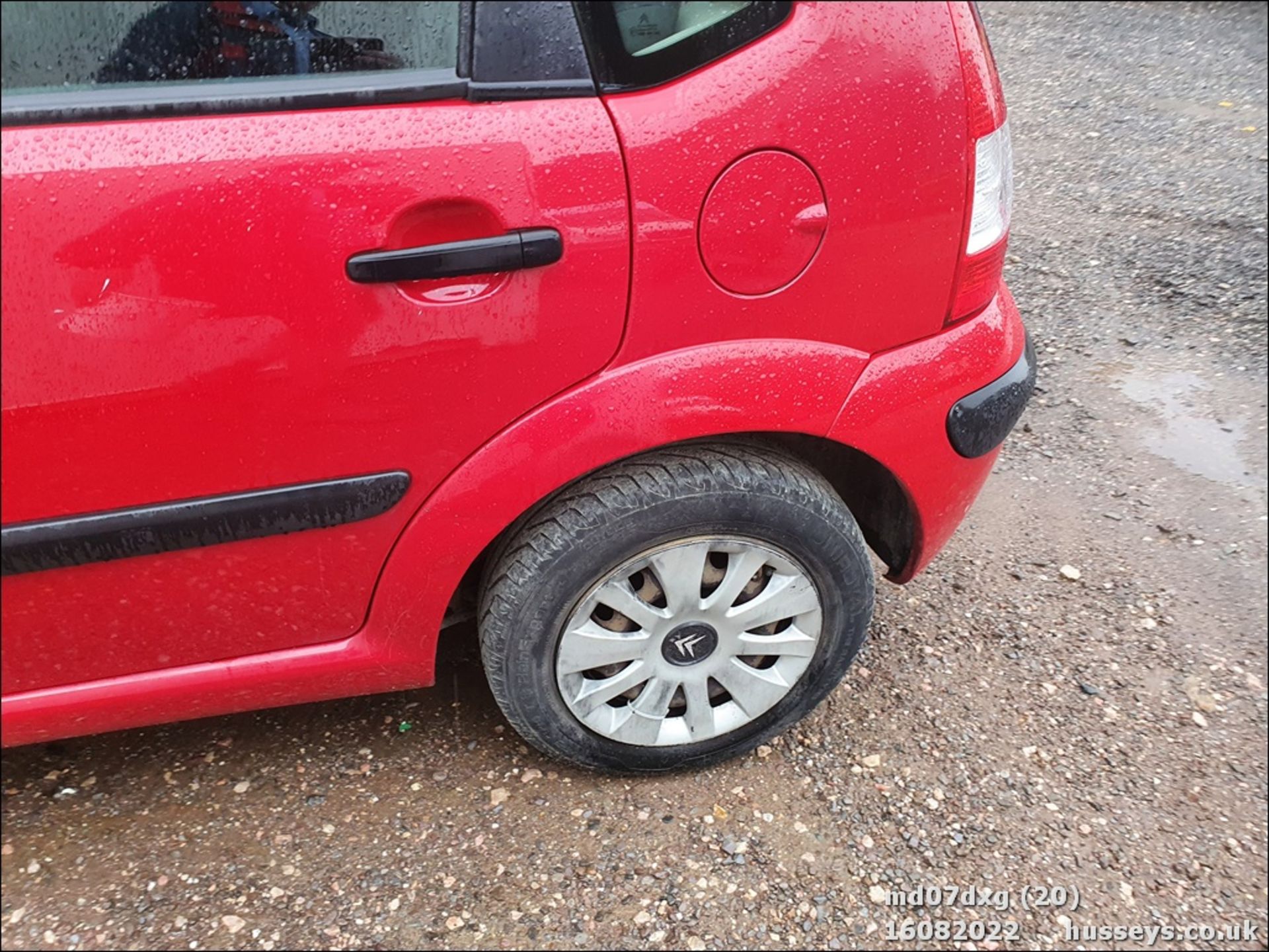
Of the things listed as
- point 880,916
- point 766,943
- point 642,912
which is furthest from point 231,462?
point 880,916

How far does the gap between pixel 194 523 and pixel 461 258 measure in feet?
1.81

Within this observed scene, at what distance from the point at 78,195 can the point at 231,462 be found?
0.39m

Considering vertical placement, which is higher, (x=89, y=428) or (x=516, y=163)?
(x=516, y=163)

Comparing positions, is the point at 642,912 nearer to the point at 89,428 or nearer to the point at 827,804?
the point at 827,804

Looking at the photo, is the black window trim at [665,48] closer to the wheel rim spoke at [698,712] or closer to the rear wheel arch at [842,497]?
the rear wheel arch at [842,497]

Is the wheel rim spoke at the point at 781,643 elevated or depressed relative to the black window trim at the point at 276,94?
depressed

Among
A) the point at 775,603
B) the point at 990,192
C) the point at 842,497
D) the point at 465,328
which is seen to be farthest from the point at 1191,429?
the point at 465,328

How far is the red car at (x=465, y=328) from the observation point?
49.4 inches

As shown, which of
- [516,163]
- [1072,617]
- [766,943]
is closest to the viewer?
[516,163]

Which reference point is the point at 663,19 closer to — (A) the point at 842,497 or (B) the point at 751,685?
(A) the point at 842,497

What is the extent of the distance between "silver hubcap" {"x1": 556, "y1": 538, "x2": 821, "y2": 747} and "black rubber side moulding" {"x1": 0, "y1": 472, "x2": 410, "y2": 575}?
16.6 inches

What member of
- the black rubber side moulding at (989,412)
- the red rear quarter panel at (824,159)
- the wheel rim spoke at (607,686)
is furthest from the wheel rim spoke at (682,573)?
the black rubber side moulding at (989,412)

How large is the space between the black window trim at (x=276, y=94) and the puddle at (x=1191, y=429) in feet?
8.27

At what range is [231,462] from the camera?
1404 millimetres
